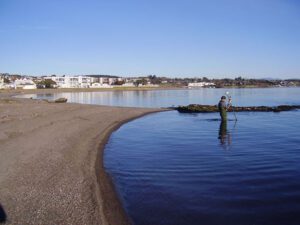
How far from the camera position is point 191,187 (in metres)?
10.8

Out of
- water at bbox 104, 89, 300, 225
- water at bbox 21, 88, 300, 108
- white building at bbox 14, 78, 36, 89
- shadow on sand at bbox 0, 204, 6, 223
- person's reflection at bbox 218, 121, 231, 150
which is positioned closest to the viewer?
shadow on sand at bbox 0, 204, 6, 223

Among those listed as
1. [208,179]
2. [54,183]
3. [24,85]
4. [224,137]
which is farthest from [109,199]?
[24,85]

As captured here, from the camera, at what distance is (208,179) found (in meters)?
11.7

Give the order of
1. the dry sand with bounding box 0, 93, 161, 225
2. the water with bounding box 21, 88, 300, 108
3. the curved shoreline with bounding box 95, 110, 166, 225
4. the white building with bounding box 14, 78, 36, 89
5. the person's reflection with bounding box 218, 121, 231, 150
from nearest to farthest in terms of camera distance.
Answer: the dry sand with bounding box 0, 93, 161, 225, the curved shoreline with bounding box 95, 110, 166, 225, the person's reflection with bounding box 218, 121, 231, 150, the water with bounding box 21, 88, 300, 108, the white building with bounding box 14, 78, 36, 89

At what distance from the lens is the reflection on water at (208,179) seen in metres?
8.61

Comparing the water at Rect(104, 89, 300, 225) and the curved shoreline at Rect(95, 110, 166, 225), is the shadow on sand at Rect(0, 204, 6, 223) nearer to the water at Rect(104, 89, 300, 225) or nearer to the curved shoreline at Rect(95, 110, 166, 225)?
the curved shoreline at Rect(95, 110, 166, 225)

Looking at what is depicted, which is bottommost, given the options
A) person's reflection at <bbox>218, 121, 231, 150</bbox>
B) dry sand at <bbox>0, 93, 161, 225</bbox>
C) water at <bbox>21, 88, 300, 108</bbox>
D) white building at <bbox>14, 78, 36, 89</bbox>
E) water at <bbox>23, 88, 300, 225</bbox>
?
water at <bbox>23, 88, 300, 225</bbox>

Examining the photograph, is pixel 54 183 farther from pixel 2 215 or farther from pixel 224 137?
pixel 224 137

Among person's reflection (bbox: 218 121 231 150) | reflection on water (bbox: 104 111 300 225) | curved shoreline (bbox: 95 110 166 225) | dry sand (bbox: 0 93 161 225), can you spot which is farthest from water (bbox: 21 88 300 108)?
curved shoreline (bbox: 95 110 166 225)

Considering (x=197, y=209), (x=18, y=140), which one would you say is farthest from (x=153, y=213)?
(x=18, y=140)

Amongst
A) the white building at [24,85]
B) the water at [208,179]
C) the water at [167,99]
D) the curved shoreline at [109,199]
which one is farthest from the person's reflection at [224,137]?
the white building at [24,85]

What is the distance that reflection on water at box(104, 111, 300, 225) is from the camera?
8.61 metres

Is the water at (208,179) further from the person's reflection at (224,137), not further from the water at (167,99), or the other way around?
the water at (167,99)

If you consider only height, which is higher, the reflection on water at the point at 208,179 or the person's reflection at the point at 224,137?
the person's reflection at the point at 224,137
